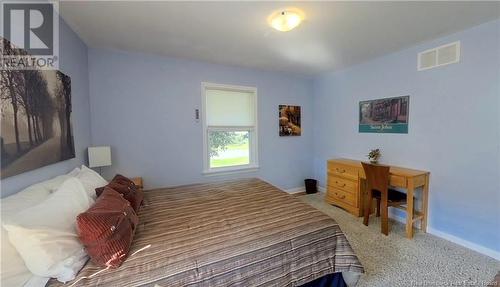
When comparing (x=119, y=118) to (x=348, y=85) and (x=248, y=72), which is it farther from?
(x=348, y=85)

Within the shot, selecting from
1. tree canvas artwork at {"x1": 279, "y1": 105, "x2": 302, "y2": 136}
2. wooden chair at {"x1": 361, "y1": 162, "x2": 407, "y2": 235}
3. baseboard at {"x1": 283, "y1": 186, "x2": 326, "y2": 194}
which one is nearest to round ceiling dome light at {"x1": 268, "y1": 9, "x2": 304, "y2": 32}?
wooden chair at {"x1": 361, "y1": 162, "x2": 407, "y2": 235}

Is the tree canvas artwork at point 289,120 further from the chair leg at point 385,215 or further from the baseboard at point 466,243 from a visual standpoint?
the baseboard at point 466,243

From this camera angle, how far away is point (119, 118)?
2.79m

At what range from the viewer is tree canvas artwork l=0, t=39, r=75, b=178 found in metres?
1.18

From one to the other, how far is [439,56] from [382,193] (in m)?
1.76

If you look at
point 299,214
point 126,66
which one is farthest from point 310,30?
point 126,66

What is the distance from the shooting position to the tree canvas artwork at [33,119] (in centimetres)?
118

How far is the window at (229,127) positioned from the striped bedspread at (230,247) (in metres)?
1.52

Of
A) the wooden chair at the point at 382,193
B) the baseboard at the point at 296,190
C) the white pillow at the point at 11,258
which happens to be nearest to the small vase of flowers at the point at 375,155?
the wooden chair at the point at 382,193

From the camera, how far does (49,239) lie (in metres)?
0.98

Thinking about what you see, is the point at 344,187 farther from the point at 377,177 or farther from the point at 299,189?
the point at 299,189

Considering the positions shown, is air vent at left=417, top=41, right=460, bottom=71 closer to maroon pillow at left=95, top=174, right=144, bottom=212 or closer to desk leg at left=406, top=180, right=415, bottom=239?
desk leg at left=406, top=180, right=415, bottom=239

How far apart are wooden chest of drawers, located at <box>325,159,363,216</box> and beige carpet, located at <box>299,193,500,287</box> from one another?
445 millimetres

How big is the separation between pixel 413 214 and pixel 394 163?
0.72 m
